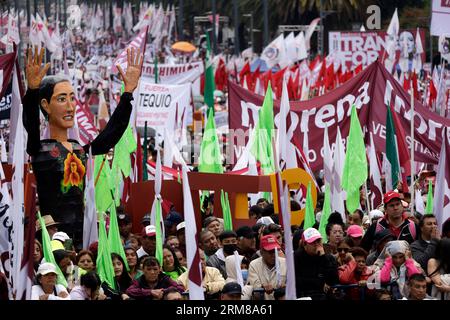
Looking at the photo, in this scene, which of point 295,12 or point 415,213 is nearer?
point 415,213

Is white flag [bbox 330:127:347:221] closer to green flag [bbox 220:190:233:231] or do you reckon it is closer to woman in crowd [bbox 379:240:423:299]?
green flag [bbox 220:190:233:231]

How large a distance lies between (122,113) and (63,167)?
26.2 inches

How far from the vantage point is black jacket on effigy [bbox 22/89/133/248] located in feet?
45.6

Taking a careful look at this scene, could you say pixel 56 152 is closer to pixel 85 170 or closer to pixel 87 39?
pixel 85 170

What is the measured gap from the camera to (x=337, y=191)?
17000 mm

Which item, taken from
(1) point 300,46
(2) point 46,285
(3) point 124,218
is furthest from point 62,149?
(1) point 300,46

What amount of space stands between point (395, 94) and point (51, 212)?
747 cm

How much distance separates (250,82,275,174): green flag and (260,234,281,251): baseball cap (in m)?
5.19

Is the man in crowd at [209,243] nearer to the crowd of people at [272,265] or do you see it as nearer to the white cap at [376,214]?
the crowd of people at [272,265]

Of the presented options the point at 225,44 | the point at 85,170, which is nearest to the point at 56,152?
the point at 85,170

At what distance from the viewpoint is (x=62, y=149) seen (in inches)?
551

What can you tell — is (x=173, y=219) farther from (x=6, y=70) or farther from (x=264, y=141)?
(x=264, y=141)

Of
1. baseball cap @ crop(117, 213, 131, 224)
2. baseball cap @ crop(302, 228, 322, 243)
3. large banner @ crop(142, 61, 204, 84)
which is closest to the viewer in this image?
baseball cap @ crop(302, 228, 322, 243)

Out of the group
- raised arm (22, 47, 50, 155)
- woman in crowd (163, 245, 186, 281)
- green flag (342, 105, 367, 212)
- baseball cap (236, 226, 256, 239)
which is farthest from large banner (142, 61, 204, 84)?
woman in crowd (163, 245, 186, 281)
